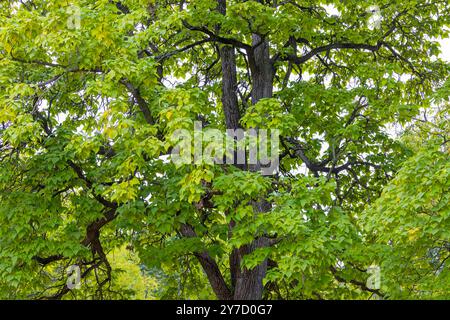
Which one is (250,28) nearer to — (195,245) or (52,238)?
(195,245)

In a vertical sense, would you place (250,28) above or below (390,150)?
above

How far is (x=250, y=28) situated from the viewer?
31.0ft

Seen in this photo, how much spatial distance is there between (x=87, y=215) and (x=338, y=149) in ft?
14.3

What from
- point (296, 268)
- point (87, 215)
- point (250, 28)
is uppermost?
point (250, 28)

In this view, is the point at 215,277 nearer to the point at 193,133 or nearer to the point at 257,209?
the point at 257,209
